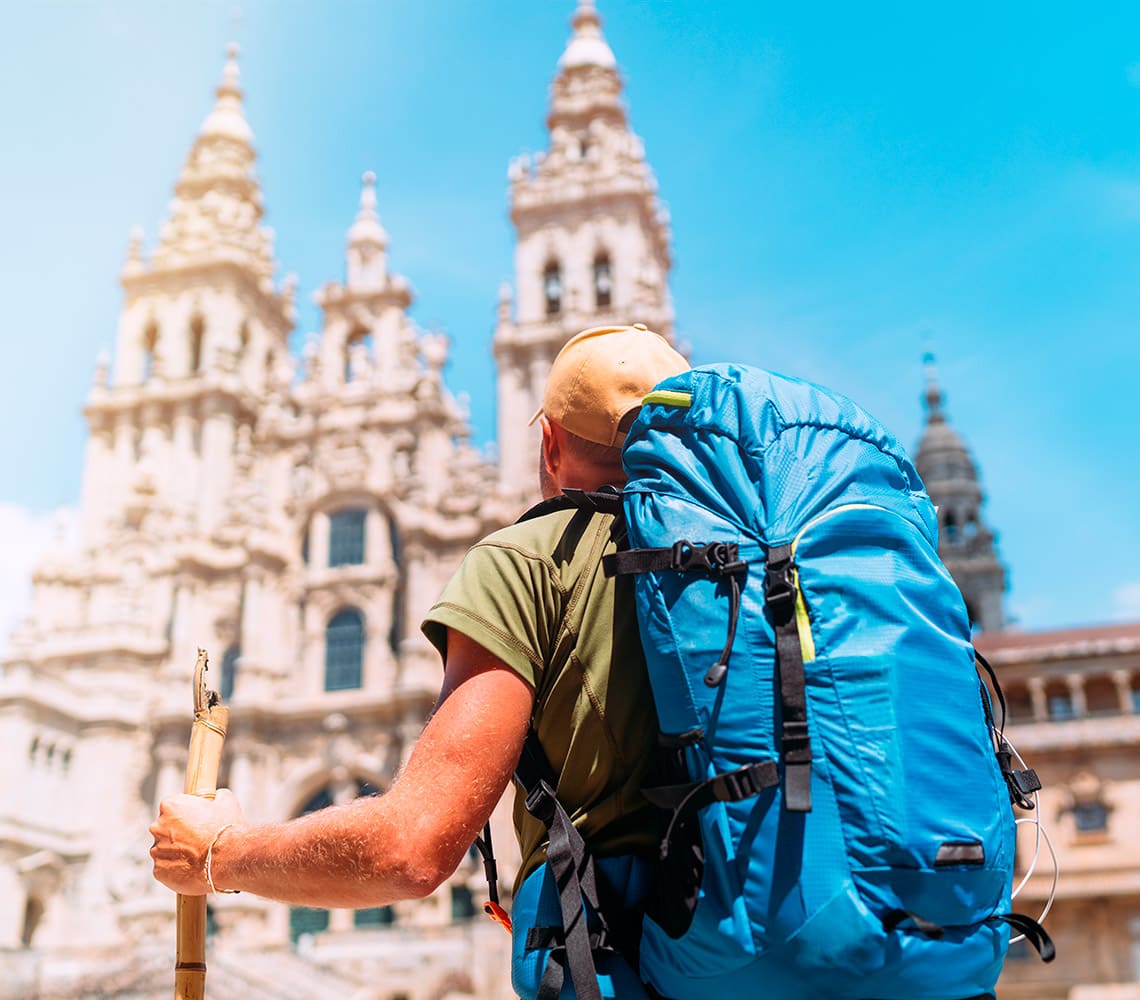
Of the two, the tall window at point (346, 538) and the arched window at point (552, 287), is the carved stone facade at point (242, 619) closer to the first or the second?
the tall window at point (346, 538)

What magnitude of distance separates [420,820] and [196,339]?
41.3 meters

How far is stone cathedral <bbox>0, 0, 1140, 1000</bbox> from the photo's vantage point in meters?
27.3

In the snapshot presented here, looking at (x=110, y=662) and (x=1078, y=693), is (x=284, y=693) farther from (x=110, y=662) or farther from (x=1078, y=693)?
(x=1078, y=693)

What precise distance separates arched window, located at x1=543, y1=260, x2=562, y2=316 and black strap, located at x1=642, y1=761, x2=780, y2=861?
34.6 metres

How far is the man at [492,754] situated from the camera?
2.29 meters

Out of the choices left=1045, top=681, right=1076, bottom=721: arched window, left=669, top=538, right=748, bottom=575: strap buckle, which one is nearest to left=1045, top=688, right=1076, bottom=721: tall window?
left=1045, top=681, right=1076, bottom=721: arched window

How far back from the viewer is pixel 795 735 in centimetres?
199

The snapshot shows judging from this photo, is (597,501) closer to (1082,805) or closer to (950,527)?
(1082,805)

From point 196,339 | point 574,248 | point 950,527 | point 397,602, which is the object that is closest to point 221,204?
point 196,339

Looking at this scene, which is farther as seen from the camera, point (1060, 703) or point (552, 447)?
point (1060, 703)

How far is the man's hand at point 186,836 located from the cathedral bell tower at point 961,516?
41.6m

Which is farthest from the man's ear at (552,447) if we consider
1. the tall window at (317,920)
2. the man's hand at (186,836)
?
the tall window at (317,920)

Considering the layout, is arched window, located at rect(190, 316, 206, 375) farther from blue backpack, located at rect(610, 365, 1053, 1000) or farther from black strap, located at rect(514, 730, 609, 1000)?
blue backpack, located at rect(610, 365, 1053, 1000)

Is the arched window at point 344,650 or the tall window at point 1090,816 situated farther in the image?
the arched window at point 344,650
